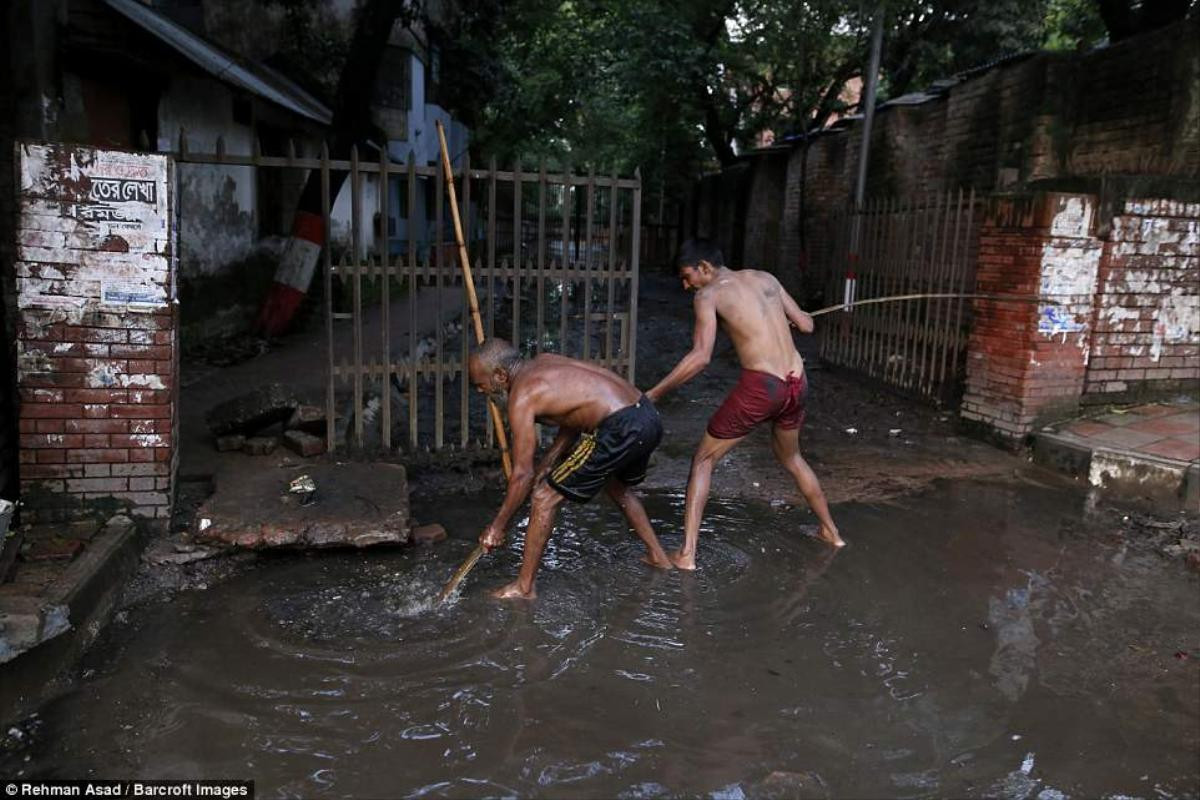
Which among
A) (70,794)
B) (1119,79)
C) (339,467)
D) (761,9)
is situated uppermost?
(761,9)

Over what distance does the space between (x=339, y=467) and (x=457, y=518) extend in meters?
0.77

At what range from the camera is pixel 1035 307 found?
6.60 metres

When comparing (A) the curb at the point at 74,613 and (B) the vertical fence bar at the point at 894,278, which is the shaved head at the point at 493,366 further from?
(B) the vertical fence bar at the point at 894,278

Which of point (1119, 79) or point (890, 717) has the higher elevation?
point (1119, 79)

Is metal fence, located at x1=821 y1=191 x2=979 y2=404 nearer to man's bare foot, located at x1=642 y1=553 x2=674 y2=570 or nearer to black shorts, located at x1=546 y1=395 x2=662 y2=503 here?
man's bare foot, located at x1=642 y1=553 x2=674 y2=570

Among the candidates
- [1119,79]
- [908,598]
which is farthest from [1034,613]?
[1119,79]

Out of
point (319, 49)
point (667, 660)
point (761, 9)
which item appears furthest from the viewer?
point (761, 9)

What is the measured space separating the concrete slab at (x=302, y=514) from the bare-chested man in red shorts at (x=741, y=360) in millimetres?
1579

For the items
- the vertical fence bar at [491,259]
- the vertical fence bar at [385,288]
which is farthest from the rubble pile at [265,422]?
the vertical fence bar at [491,259]

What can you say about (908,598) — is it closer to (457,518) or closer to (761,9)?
(457,518)

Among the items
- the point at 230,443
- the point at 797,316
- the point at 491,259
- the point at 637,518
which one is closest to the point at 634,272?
the point at 491,259

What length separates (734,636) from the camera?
3.80 metres

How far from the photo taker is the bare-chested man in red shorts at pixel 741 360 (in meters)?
4.65

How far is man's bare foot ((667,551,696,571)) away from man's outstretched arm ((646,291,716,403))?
843 mm
